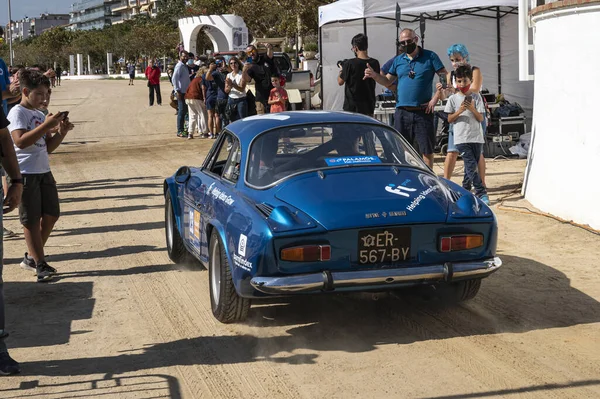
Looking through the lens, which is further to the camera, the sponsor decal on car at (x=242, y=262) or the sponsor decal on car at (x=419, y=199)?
the sponsor decal on car at (x=419, y=199)

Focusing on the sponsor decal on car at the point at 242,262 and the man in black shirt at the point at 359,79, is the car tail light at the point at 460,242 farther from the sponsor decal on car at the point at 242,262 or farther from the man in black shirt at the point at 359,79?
the man in black shirt at the point at 359,79

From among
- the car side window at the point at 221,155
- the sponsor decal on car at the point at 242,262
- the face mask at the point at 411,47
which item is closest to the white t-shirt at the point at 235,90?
the face mask at the point at 411,47

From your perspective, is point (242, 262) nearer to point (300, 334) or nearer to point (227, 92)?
point (300, 334)

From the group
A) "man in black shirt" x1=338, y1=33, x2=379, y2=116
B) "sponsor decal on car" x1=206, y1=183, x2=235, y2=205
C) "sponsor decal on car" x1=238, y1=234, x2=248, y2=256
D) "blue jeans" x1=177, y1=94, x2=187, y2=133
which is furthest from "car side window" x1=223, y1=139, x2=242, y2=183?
"blue jeans" x1=177, y1=94, x2=187, y2=133

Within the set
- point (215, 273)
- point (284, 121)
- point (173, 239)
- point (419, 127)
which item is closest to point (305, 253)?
point (215, 273)

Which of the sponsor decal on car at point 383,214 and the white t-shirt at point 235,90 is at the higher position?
the white t-shirt at point 235,90

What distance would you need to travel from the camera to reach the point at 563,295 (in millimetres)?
6770

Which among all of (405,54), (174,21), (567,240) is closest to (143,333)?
(567,240)

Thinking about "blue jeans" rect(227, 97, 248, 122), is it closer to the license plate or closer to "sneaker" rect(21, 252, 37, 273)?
"sneaker" rect(21, 252, 37, 273)

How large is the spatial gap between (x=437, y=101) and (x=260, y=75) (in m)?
7.96

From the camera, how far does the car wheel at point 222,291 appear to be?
590 centimetres

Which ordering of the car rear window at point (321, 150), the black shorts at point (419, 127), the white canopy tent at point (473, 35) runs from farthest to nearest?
1. the white canopy tent at point (473, 35)
2. the black shorts at point (419, 127)
3. the car rear window at point (321, 150)

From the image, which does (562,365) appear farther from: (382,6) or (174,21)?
(174,21)

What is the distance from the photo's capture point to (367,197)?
5.78 metres
